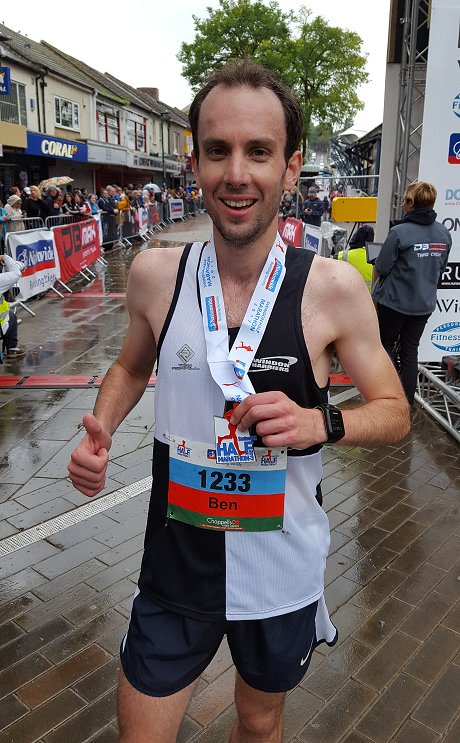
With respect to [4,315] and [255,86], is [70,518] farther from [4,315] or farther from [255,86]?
[4,315]

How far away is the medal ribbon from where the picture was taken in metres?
1.54

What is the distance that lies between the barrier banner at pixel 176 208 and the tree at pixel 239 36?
1038 centimetres

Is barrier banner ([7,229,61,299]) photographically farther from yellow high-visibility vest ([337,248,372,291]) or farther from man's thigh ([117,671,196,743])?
man's thigh ([117,671,196,743])

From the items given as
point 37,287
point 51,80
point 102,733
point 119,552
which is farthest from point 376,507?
point 51,80

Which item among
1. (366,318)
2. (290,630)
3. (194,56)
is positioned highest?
(194,56)

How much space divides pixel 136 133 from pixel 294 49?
1117cm

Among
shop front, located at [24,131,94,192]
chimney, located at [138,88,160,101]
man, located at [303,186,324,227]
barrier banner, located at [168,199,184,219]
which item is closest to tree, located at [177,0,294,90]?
barrier banner, located at [168,199,184,219]

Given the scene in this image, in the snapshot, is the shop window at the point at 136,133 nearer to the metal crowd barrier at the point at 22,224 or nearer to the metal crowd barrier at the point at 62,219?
the metal crowd barrier at the point at 62,219

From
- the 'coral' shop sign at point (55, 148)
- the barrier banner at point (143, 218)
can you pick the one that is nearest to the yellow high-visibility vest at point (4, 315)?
the barrier banner at point (143, 218)

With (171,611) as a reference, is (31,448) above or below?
below

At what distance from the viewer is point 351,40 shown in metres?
39.7

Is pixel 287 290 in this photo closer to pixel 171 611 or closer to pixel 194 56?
pixel 171 611

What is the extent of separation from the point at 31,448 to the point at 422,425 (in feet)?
11.3

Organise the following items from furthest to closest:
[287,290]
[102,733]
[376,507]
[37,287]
Answer: [37,287] → [376,507] → [102,733] → [287,290]
